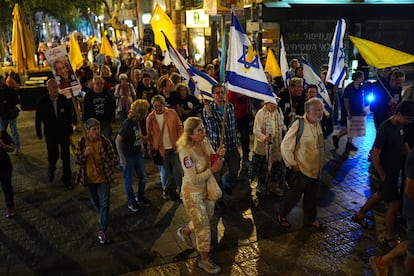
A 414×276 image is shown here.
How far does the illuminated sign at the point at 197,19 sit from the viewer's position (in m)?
19.6

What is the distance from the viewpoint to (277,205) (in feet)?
Result: 22.5

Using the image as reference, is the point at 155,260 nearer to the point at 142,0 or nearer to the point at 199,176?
the point at 199,176

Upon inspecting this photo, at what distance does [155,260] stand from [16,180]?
4.43 m

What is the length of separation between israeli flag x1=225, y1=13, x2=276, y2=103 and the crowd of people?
43 cm

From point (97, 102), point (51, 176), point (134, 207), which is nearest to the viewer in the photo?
point (134, 207)

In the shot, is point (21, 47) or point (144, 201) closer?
point (144, 201)

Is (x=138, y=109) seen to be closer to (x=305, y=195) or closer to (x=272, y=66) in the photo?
(x=305, y=195)

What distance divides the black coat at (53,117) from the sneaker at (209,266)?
4.20 meters

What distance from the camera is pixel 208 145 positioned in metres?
5.06

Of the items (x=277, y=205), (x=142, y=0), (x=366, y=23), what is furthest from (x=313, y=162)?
(x=142, y=0)

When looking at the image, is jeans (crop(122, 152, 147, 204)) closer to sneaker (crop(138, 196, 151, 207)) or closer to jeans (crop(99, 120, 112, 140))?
sneaker (crop(138, 196, 151, 207))

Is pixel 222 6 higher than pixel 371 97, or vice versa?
pixel 222 6

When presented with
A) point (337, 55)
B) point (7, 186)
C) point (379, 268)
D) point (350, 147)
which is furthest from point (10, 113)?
point (379, 268)

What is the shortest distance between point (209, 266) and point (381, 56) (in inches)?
182
